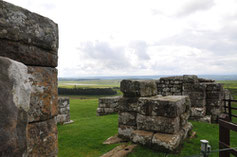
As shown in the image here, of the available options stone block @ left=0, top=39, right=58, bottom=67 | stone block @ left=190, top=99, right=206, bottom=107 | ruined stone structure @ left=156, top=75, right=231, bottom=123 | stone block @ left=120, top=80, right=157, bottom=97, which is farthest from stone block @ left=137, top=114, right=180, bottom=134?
stone block @ left=190, top=99, right=206, bottom=107

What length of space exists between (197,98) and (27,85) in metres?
11.3

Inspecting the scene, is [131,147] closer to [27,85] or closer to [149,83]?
A: [149,83]

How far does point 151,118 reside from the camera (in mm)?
5527

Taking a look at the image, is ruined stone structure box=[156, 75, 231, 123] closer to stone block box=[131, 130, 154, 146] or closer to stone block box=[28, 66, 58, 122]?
stone block box=[131, 130, 154, 146]

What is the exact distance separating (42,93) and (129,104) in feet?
13.7

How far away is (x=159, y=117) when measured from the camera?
5.38m

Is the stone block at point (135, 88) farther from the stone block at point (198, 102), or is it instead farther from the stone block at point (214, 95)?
the stone block at point (214, 95)

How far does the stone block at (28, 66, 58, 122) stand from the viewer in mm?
2627

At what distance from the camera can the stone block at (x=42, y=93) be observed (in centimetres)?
263

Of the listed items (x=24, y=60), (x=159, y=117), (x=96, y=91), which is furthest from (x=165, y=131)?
(x=96, y=91)

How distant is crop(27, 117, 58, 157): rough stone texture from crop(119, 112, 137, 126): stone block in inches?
151

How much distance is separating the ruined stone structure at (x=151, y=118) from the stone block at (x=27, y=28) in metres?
3.81

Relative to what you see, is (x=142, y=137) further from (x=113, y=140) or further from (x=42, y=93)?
(x=42, y=93)

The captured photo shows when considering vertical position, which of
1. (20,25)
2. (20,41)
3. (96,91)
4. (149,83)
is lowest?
(96,91)
